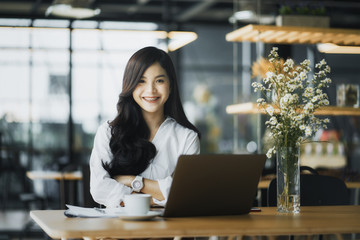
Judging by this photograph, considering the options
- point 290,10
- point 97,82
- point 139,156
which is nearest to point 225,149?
point 97,82

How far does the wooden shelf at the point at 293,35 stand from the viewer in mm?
5551

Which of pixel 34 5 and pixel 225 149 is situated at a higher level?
pixel 34 5

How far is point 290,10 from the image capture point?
19.4 feet

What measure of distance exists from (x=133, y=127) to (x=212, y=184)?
735 millimetres

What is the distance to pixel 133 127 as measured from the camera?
9.30ft

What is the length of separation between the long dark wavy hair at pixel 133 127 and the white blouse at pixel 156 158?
0.03 m

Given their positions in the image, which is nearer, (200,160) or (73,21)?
(200,160)

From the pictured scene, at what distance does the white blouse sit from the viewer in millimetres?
2594

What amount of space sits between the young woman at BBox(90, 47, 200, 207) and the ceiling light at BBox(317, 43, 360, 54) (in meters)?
3.18

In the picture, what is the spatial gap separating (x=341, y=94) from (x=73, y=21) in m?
3.83

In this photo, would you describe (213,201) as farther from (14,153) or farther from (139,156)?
(14,153)

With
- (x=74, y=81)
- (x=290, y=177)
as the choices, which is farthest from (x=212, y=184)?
(x=74, y=81)

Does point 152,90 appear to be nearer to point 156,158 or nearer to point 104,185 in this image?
point 156,158

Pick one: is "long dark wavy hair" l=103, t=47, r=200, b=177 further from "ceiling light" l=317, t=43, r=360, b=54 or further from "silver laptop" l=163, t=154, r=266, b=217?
"ceiling light" l=317, t=43, r=360, b=54
